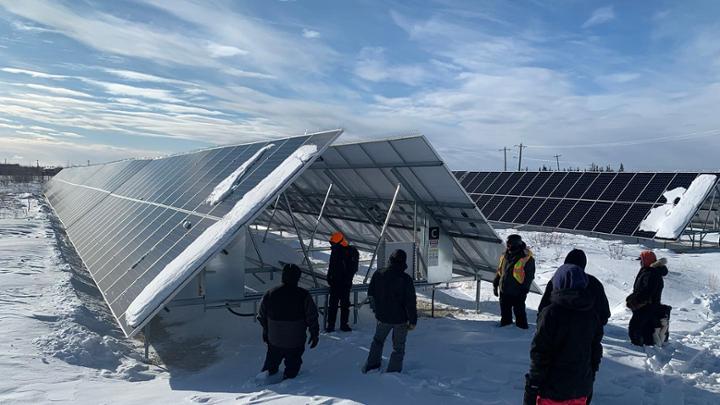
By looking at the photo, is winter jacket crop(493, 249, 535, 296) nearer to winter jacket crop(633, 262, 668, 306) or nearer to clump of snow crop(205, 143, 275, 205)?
winter jacket crop(633, 262, 668, 306)

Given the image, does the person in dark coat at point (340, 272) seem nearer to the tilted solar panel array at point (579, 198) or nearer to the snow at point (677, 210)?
the snow at point (677, 210)

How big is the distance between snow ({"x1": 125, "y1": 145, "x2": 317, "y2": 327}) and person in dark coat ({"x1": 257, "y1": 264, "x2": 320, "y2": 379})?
1.10 m

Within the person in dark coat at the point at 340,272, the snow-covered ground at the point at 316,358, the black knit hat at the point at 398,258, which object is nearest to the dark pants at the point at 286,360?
the snow-covered ground at the point at 316,358

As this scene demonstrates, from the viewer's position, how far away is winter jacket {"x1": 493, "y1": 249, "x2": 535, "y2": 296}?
8578 millimetres

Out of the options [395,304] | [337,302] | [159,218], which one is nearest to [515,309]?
[337,302]

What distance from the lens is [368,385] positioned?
20.3 ft

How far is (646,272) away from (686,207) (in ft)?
45.2

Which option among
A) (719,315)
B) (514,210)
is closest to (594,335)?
(719,315)

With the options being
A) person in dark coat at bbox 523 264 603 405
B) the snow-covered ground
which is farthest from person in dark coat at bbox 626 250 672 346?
person in dark coat at bbox 523 264 603 405

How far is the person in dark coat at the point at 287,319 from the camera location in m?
6.43

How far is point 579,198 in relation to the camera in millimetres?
23344

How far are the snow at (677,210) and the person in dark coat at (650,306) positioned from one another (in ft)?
38.6

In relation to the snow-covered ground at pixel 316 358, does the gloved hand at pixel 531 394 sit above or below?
above

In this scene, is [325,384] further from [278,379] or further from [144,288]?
[144,288]
